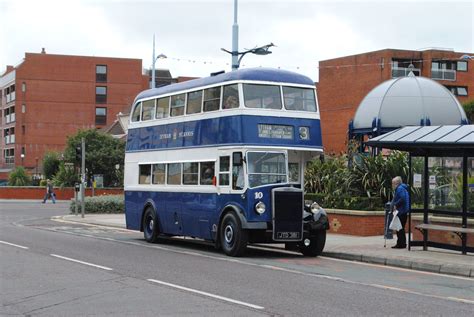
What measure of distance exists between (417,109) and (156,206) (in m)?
13.3

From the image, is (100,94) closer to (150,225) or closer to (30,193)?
(30,193)

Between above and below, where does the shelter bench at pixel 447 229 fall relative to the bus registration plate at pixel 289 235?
above

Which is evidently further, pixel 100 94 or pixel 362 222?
pixel 100 94

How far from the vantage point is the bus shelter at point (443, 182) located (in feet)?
51.2

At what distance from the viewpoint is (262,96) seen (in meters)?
16.9

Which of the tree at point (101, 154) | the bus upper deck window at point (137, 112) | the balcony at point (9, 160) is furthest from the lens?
the balcony at point (9, 160)

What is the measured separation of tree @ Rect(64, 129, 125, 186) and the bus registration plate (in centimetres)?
4828

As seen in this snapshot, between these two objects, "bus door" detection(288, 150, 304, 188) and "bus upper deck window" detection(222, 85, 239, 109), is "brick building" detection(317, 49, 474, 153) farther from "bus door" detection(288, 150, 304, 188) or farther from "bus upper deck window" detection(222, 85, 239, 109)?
"bus upper deck window" detection(222, 85, 239, 109)

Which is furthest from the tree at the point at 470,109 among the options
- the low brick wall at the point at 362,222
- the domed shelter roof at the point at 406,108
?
the low brick wall at the point at 362,222

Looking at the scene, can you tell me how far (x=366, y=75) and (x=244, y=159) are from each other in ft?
193

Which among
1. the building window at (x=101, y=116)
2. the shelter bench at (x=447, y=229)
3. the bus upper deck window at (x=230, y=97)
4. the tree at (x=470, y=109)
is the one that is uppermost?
the building window at (x=101, y=116)

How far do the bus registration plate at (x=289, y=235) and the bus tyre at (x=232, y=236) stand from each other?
0.80m

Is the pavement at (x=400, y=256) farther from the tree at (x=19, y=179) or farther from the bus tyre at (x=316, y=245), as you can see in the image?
the tree at (x=19, y=179)

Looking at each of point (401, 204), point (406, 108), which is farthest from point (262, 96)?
point (406, 108)
